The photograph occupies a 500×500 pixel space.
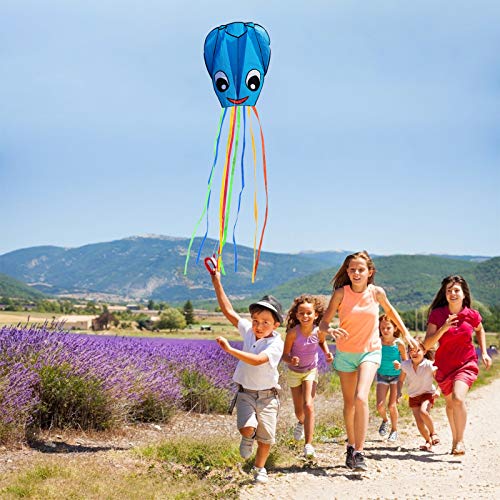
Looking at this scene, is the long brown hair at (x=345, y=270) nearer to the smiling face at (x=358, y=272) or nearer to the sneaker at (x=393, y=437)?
the smiling face at (x=358, y=272)

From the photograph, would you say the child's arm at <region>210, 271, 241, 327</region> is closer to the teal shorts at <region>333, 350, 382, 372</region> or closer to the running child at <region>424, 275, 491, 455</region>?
the teal shorts at <region>333, 350, 382, 372</region>

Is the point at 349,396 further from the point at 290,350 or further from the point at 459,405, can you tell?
the point at 459,405

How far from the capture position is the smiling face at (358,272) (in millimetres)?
5828

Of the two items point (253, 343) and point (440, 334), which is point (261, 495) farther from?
point (440, 334)

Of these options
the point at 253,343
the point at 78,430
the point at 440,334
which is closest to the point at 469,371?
the point at 440,334

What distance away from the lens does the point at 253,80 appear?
6430mm

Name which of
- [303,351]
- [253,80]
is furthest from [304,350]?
[253,80]

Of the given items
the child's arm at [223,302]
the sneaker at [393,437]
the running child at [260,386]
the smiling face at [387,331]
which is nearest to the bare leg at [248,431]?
the running child at [260,386]

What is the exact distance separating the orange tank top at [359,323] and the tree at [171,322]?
34.0m

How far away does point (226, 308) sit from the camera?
559 centimetres

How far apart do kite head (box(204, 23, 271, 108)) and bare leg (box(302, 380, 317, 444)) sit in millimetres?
2811

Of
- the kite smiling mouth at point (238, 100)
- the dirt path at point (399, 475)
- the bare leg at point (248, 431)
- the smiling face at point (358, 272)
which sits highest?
the kite smiling mouth at point (238, 100)

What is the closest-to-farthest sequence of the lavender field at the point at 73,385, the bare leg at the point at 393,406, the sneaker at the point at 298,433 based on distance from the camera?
1. the lavender field at the point at 73,385
2. the sneaker at the point at 298,433
3. the bare leg at the point at 393,406

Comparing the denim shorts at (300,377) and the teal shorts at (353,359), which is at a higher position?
the teal shorts at (353,359)
